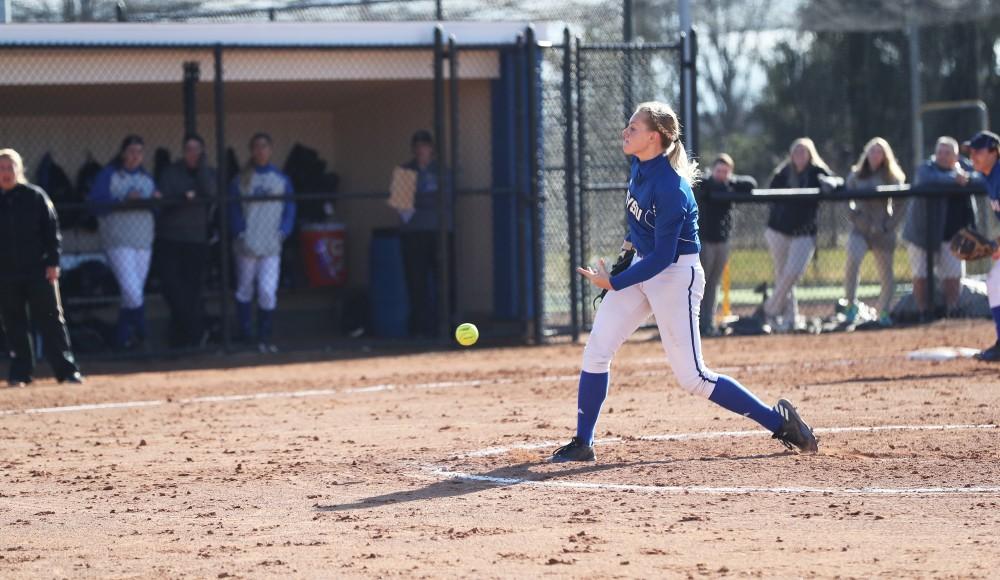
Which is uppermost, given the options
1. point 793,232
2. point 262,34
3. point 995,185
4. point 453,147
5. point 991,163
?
point 262,34

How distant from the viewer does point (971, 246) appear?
11.9 meters

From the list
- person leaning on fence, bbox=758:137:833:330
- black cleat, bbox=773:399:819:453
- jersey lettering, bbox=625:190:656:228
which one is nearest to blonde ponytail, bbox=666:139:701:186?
jersey lettering, bbox=625:190:656:228

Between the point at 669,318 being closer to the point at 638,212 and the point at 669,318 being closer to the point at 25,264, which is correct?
the point at 638,212

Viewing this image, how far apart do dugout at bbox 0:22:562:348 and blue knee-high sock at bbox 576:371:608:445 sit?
22.1 feet

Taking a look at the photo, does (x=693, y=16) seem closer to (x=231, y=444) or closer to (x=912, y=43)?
(x=912, y=43)

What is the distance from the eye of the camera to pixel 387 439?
8.64 m

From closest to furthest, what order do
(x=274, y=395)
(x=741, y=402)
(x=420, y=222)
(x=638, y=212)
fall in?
(x=638, y=212) → (x=741, y=402) → (x=274, y=395) → (x=420, y=222)

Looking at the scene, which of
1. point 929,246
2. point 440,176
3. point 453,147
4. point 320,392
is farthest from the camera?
point 929,246

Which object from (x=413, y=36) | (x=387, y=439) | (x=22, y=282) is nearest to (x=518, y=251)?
(x=413, y=36)

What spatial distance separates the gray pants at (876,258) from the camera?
15078 millimetres

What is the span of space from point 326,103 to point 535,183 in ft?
13.8

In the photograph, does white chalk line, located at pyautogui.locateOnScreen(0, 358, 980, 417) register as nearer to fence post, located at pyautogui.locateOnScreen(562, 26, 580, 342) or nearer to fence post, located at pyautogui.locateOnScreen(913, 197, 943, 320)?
fence post, located at pyautogui.locateOnScreen(562, 26, 580, 342)

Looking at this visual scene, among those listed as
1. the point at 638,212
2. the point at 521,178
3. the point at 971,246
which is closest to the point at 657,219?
the point at 638,212

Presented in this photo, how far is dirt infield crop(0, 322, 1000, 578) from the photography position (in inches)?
216
